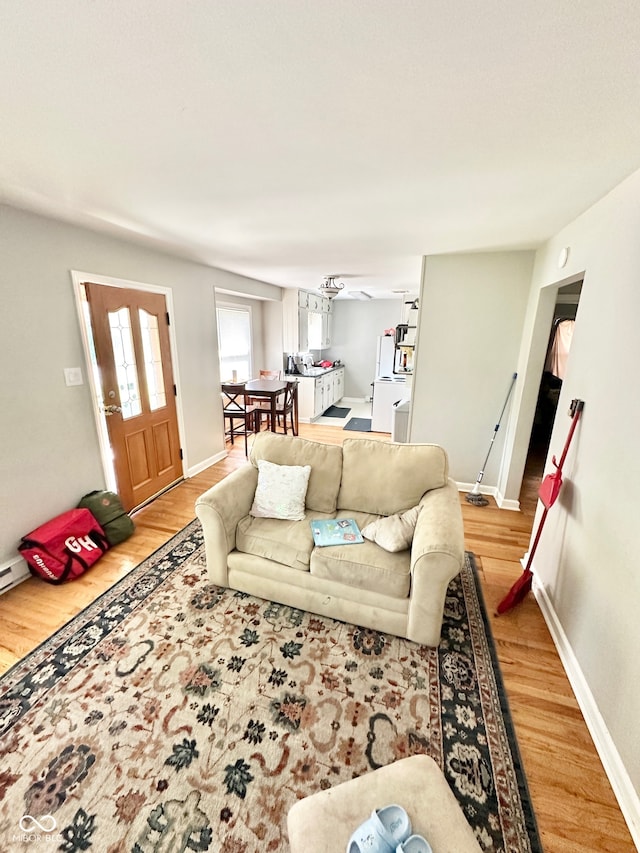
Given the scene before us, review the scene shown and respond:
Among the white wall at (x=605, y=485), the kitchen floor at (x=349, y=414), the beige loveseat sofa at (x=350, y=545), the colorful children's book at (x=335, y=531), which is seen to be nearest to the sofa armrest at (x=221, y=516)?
the beige loveseat sofa at (x=350, y=545)

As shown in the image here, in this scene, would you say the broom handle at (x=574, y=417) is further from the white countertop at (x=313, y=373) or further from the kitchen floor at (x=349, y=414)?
the white countertop at (x=313, y=373)

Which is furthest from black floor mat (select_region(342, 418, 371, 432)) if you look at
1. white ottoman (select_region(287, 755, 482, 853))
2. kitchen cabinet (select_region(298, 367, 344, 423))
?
white ottoman (select_region(287, 755, 482, 853))

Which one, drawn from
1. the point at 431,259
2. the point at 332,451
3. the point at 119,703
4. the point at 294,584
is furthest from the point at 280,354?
the point at 119,703

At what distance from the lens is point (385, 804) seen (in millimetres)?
958

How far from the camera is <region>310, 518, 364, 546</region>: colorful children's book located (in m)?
1.97

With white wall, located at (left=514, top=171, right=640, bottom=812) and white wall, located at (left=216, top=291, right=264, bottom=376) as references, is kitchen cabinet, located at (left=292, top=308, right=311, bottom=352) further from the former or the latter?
white wall, located at (left=514, top=171, right=640, bottom=812)

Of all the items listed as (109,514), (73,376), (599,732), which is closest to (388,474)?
(599,732)

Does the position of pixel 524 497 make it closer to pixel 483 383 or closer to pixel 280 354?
pixel 483 383

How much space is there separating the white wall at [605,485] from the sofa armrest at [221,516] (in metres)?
1.88

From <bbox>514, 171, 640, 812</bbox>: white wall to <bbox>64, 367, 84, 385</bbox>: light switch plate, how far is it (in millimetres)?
3316

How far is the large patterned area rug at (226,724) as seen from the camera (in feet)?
3.88

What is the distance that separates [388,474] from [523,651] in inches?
45.8

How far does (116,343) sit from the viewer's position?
2908 millimetres

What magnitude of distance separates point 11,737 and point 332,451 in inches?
79.2
